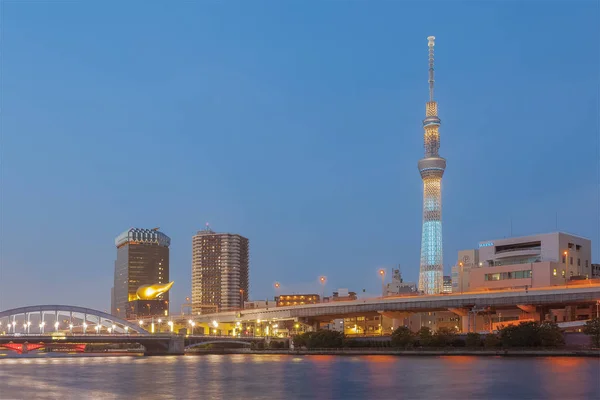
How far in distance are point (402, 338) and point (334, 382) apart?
56861 mm

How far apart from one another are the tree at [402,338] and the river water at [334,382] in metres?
33.0

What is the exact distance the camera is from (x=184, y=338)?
517 ft

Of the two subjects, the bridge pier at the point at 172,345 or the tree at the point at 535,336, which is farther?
the bridge pier at the point at 172,345

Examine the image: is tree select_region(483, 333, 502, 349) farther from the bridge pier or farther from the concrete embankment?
the bridge pier

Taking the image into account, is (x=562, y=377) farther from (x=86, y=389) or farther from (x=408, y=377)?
(x=86, y=389)

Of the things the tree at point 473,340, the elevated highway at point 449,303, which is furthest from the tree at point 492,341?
the elevated highway at point 449,303

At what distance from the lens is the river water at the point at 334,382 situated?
58.2m

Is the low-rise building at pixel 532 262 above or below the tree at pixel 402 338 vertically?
above

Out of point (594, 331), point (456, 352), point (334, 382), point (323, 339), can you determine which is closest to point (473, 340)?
point (456, 352)

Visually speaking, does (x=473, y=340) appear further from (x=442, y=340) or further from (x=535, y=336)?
(x=535, y=336)

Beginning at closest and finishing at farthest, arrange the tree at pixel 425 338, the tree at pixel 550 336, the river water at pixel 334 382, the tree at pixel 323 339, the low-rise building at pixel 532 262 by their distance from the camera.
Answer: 1. the river water at pixel 334 382
2. the tree at pixel 550 336
3. the tree at pixel 425 338
4. the tree at pixel 323 339
5. the low-rise building at pixel 532 262

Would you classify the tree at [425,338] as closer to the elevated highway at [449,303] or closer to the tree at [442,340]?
the tree at [442,340]

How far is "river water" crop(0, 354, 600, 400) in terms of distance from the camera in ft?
191

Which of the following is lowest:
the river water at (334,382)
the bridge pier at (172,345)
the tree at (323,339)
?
the bridge pier at (172,345)
